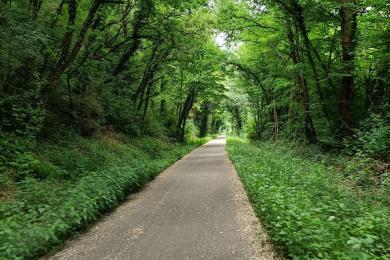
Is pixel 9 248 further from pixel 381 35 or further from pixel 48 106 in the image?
pixel 381 35

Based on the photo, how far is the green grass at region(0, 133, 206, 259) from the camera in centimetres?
512

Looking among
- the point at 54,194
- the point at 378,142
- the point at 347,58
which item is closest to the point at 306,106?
the point at 347,58

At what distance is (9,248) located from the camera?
4.59m

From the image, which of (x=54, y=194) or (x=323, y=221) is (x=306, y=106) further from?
(x=54, y=194)

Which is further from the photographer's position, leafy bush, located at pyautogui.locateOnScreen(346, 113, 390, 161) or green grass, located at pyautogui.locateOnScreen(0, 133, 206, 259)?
leafy bush, located at pyautogui.locateOnScreen(346, 113, 390, 161)

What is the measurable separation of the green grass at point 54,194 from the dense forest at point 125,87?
3 centimetres

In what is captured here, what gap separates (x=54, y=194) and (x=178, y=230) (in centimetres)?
296

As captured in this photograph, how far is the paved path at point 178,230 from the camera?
5125 millimetres

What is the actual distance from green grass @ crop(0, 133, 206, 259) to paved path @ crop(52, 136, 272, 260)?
33cm

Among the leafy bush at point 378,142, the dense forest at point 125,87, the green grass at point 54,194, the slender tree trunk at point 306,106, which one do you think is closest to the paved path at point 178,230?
the green grass at point 54,194

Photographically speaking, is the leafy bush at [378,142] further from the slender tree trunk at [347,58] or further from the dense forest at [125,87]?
the slender tree trunk at [347,58]

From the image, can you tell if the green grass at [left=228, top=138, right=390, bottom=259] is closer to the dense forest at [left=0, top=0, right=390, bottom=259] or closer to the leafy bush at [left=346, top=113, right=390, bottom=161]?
the dense forest at [left=0, top=0, right=390, bottom=259]

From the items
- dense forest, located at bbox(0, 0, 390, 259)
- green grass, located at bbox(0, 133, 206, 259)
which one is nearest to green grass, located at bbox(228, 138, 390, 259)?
dense forest, located at bbox(0, 0, 390, 259)

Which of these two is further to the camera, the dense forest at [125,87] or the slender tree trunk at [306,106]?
the slender tree trunk at [306,106]
